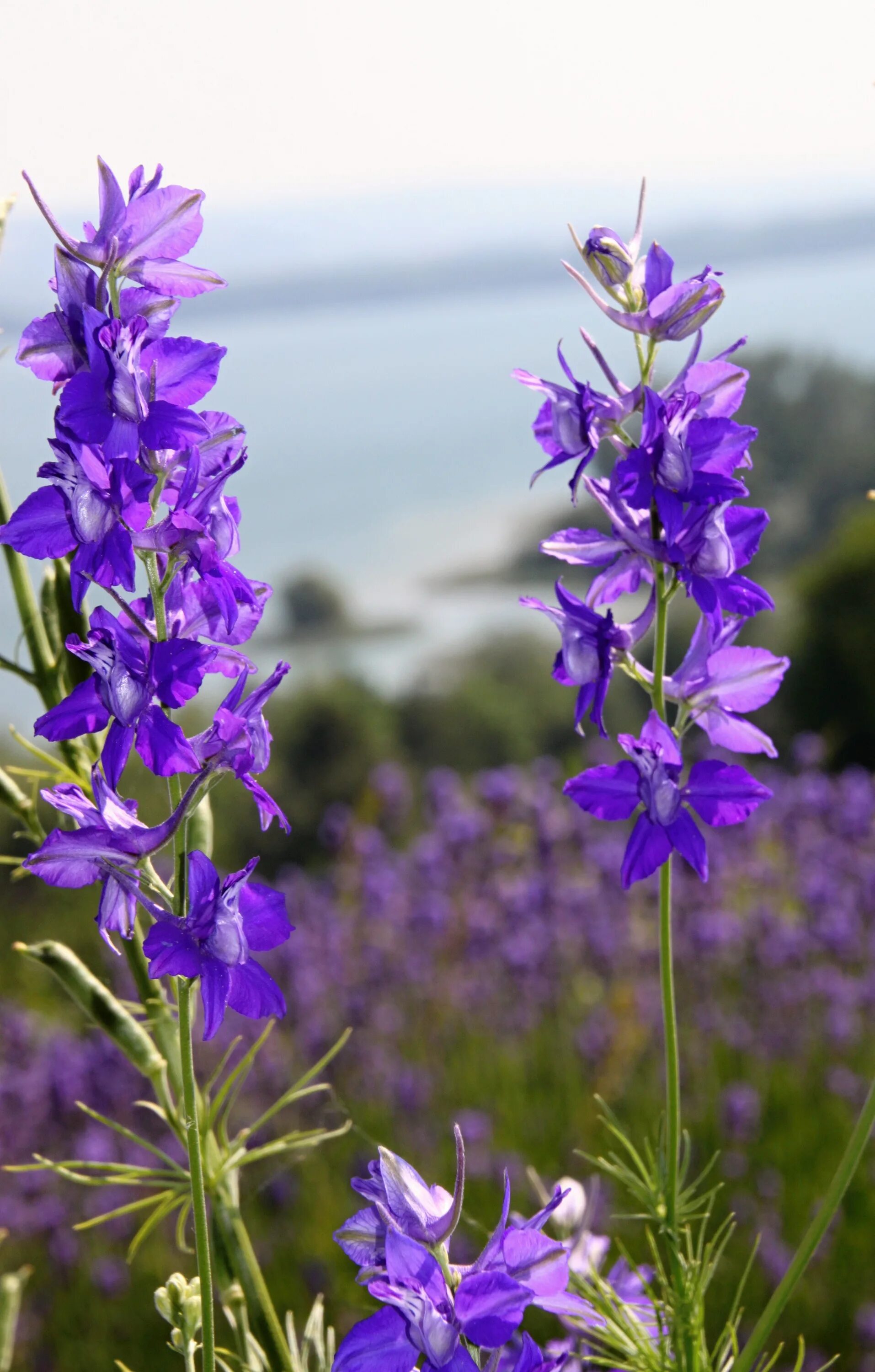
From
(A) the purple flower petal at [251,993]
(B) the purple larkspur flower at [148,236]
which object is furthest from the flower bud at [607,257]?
(A) the purple flower petal at [251,993]

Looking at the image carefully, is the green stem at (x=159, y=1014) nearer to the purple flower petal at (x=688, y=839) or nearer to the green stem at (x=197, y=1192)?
the green stem at (x=197, y=1192)

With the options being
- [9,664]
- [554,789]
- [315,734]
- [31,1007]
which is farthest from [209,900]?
[315,734]

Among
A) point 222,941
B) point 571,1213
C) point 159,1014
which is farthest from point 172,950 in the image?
point 571,1213

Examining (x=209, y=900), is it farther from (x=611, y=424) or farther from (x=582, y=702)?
(x=611, y=424)

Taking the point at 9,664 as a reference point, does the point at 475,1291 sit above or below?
below

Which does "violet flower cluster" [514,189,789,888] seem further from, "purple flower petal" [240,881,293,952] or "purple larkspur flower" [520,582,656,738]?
"purple flower petal" [240,881,293,952]
